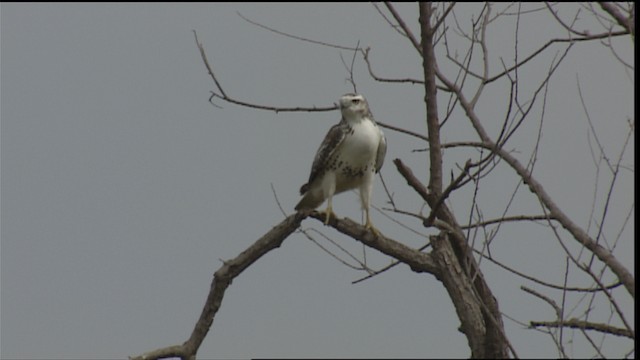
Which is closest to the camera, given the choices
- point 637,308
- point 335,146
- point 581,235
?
point 637,308

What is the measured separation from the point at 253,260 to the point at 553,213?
198 centimetres

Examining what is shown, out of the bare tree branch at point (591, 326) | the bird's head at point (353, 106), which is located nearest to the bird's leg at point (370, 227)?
the bird's head at point (353, 106)

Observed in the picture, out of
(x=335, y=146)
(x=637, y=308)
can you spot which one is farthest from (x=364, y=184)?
(x=637, y=308)

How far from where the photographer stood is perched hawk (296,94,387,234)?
21.4 feet

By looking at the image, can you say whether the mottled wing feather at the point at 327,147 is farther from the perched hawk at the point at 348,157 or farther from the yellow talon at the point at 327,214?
the yellow talon at the point at 327,214

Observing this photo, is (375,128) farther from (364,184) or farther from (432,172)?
(432,172)

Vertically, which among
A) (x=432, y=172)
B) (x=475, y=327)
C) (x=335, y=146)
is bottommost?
(x=475, y=327)

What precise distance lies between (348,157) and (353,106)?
13.5 inches

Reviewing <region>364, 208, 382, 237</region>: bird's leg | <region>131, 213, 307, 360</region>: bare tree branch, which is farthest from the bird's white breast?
<region>131, 213, 307, 360</region>: bare tree branch

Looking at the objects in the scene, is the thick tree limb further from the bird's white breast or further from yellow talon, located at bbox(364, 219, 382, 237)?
the bird's white breast

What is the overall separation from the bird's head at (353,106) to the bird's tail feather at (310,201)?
56 cm

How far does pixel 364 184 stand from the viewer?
664cm

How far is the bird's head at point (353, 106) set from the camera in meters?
6.57

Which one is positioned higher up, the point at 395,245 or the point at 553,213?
the point at 553,213
